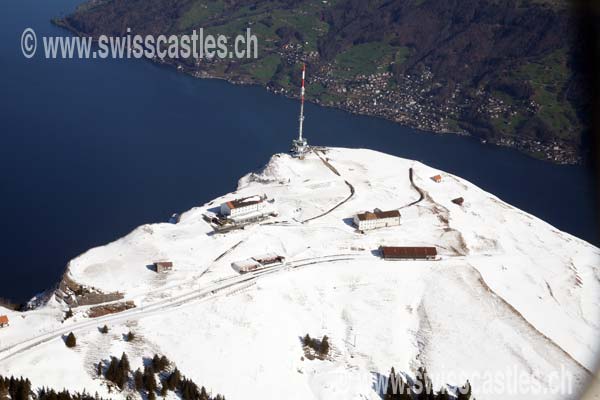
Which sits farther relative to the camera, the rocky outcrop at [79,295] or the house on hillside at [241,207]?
the house on hillside at [241,207]

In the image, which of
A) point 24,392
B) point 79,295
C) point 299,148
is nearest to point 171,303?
point 79,295

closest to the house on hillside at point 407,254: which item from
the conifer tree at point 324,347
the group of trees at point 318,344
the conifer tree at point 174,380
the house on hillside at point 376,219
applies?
the house on hillside at point 376,219

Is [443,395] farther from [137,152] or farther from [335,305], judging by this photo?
[137,152]

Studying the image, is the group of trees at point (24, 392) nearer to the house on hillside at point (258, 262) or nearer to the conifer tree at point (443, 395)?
the house on hillside at point (258, 262)

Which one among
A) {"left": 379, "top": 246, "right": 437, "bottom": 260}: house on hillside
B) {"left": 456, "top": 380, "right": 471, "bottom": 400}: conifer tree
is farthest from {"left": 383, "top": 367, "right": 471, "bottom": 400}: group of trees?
{"left": 379, "top": 246, "right": 437, "bottom": 260}: house on hillside

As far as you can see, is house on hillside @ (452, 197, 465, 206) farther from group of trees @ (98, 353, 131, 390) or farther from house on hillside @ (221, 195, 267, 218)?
group of trees @ (98, 353, 131, 390)

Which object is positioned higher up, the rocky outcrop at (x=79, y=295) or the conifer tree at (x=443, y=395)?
the rocky outcrop at (x=79, y=295)
